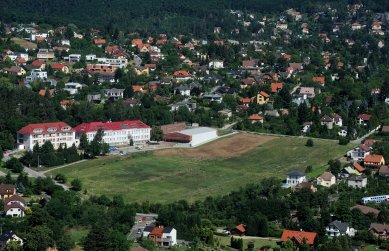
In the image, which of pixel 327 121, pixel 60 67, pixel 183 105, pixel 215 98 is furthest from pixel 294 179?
pixel 60 67

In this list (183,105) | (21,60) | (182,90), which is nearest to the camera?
(183,105)

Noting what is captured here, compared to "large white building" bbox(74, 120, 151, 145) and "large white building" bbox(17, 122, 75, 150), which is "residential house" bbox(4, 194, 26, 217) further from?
"large white building" bbox(74, 120, 151, 145)

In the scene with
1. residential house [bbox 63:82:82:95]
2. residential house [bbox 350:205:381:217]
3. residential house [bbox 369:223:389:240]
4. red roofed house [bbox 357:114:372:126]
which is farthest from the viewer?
residential house [bbox 63:82:82:95]

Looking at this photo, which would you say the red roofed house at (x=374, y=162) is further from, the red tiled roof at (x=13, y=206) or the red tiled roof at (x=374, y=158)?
the red tiled roof at (x=13, y=206)

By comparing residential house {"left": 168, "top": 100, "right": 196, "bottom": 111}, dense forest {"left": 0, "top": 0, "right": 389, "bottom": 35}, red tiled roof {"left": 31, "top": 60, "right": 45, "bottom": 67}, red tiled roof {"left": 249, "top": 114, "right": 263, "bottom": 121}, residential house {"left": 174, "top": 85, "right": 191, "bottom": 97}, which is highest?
dense forest {"left": 0, "top": 0, "right": 389, "bottom": 35}

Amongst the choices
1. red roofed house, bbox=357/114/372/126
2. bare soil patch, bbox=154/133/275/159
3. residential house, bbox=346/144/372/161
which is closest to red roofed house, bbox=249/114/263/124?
bare soil patch, bbox=154/133/275/159

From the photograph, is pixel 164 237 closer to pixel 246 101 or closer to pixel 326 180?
pixel 326 180
